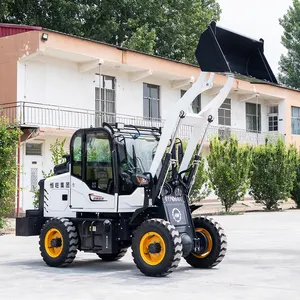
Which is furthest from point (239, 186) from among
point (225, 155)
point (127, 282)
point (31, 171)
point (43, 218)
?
point (127, 282)

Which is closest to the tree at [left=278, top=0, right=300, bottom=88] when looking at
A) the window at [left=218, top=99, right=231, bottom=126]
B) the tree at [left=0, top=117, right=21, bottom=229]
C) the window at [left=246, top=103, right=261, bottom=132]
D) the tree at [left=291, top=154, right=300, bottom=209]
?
the window at [left=246, top=103, right=261, bottom=132]

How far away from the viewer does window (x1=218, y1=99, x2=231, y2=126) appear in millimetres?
40375

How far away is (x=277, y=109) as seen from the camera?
44.6 metres

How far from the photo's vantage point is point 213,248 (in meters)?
12.5

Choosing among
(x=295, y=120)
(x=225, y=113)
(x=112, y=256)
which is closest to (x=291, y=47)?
(x=295, y=120)

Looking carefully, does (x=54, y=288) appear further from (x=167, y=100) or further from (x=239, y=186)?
(x=167, y=100)

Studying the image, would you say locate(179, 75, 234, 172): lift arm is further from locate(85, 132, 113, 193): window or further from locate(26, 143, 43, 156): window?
locate(26, 143, 43, 156): window

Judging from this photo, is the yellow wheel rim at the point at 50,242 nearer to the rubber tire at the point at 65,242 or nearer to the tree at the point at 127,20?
the rubber tire at the point at 65,242

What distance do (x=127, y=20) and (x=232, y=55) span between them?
1437 inches

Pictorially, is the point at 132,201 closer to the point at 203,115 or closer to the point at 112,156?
the point at 112,156

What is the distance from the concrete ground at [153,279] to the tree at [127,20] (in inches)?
1173

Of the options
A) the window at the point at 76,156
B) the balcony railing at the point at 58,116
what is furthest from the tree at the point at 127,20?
the window at the point at 76,156

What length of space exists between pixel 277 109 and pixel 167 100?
11014 mm

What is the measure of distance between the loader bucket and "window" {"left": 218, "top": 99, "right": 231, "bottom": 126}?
91.7 ft
